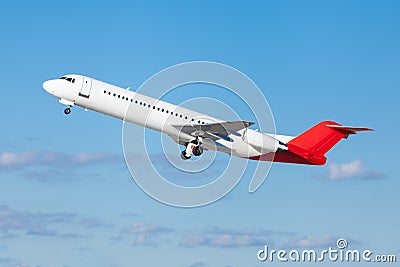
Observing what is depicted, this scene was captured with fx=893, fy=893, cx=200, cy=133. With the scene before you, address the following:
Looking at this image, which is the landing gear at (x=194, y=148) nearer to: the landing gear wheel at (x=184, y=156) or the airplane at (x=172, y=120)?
the airplane at (x=172, y=120)

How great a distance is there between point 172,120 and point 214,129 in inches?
165

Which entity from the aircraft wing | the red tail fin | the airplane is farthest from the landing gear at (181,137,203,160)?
the red tail fin

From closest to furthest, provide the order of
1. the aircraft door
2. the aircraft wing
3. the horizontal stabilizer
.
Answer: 1. the aircraft wing
2. the aircraft door
3. the horizontal stabilizer

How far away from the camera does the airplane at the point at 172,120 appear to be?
8650 centimetres

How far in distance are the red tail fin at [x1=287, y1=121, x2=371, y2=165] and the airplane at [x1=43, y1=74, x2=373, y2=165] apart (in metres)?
2.55

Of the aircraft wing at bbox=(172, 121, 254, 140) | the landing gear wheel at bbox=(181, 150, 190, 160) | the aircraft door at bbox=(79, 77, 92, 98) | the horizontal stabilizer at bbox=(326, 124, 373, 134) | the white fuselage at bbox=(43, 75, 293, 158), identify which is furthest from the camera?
the horizontal stabilizer at bbox=(326, 124, 373, 134)

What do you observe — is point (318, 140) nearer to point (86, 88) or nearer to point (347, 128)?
point (347, 128)

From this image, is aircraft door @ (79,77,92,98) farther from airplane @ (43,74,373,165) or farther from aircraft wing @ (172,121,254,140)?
aircraft wing @ (172,121,254,140)

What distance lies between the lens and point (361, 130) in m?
92.3

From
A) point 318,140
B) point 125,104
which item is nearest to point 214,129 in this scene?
point 125,104

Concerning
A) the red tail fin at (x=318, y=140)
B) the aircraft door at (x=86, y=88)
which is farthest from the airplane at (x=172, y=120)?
the red tail fin at (x=318, y=140)

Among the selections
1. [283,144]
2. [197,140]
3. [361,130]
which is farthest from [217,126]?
[361,130]

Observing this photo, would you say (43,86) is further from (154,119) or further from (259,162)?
(259,162)

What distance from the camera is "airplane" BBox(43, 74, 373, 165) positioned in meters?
86.5
